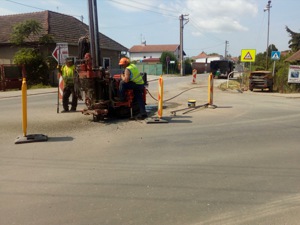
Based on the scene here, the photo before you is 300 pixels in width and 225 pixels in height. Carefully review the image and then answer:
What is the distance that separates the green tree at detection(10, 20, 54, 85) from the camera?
83.9ft

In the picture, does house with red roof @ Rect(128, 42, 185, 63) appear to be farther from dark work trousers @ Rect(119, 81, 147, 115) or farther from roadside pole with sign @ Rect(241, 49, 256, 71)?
dark work trousers @ Rect(119, 81, 147, 115)

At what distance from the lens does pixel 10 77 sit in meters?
24.0

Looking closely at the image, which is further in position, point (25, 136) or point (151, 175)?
point (25, 136)

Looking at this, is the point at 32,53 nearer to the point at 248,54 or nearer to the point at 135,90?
the point at 248,54

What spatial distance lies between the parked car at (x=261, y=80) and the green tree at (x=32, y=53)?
15.6 m

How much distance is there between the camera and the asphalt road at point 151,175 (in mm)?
3941

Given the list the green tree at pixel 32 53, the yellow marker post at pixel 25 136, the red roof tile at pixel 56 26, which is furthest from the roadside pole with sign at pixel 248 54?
the yellow marker post at pixel 25 136

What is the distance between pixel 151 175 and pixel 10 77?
2156 cm

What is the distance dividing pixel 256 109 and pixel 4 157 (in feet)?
31.4

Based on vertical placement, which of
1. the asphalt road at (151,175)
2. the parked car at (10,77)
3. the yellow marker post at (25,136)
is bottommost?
the asphalt road at (151,175)

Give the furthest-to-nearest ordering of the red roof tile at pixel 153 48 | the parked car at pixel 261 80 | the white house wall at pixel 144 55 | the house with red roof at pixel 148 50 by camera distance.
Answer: the white house wall at pixel 144 55, the house with red roof at pixel 148 50, the red roof tile at pixel 153 48, the parked car at pixel 261 80

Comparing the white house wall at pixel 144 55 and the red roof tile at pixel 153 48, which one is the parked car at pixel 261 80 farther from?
the white house wall at pixel 144 55

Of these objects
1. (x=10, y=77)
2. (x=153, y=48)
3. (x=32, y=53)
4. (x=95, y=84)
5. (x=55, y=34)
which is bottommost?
(x=95, y=84)

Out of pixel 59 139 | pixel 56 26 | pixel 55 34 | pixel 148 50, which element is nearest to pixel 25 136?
pixel 59 139
